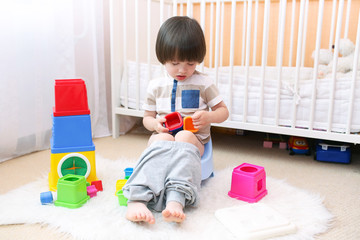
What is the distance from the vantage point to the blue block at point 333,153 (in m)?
1.48

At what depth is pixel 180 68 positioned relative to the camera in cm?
109

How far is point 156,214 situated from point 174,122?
308 millimetres

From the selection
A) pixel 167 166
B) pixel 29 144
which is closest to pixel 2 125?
pixel 29 144

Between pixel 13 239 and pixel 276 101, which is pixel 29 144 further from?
pixel 276 101

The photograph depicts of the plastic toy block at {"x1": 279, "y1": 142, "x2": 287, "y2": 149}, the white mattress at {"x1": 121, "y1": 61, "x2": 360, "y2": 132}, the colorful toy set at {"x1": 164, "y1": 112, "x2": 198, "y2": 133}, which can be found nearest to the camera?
the colorful toy set at {"x1": 164, "y1": 112, "x2": 198, "y2": 133}

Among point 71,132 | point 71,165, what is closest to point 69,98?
point 71,132

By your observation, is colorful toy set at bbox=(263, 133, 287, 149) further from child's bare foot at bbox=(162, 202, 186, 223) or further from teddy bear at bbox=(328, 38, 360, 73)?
child's bare foot at bbox=(162, 202, 186, 223)

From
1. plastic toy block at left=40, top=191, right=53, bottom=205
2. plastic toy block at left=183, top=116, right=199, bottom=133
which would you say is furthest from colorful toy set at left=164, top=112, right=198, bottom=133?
plastic toy block at left=40, top=191, right=53, bottom=205

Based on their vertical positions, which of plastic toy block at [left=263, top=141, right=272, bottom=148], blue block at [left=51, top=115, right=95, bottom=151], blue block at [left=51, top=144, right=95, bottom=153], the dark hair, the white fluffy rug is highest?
the dark hair

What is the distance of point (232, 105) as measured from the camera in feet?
5.33

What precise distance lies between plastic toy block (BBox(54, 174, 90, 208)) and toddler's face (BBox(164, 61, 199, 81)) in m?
0.43

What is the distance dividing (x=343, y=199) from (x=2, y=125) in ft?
4.32

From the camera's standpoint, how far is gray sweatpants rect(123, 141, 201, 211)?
0.94m

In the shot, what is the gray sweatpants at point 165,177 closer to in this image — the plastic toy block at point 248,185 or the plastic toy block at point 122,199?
the plastic toy block at point 122,199
